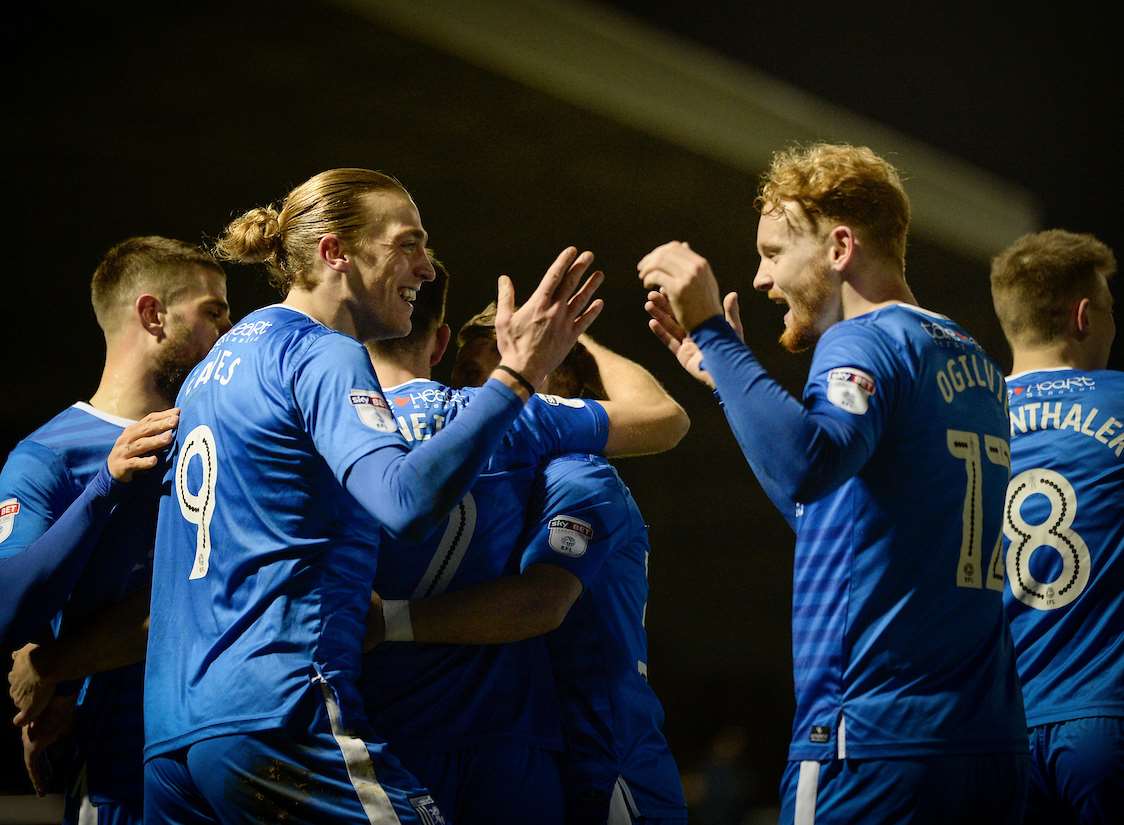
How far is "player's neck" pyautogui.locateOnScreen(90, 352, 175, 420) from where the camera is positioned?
3037mm

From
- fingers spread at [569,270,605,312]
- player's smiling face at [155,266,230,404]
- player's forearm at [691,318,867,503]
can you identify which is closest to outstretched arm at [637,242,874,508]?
player's forearm at [691,318,867,503]

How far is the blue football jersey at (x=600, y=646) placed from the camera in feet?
8.63

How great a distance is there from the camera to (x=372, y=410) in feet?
6.26

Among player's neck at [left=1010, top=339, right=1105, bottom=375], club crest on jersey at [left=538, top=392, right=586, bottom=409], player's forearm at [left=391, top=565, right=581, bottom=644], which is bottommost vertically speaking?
player's forearm at [left=391, top=565, right=581, bottom=644]

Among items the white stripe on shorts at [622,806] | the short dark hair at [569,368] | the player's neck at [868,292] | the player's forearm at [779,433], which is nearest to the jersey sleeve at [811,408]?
the player's forearm at [779,433]

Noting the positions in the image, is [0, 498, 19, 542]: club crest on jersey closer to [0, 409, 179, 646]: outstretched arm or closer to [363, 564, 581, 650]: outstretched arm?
[0, 409, 179, 646]: outstretched arm

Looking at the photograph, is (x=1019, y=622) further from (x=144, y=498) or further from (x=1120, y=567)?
(x=144, y=498)

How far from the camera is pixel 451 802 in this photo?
96.0 inches

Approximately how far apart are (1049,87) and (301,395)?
19.1 ft

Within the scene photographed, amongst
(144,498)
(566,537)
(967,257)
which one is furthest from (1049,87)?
(144,498)

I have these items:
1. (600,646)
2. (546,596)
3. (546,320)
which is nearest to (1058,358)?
(600,646)

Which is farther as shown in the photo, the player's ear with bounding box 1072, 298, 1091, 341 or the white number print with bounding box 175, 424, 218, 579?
the player's ear with bounding box 1072, 298, 1091, 341

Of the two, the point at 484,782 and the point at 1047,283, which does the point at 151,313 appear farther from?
the point at 1047,283

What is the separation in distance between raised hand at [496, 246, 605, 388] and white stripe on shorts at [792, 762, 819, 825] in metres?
0.81
